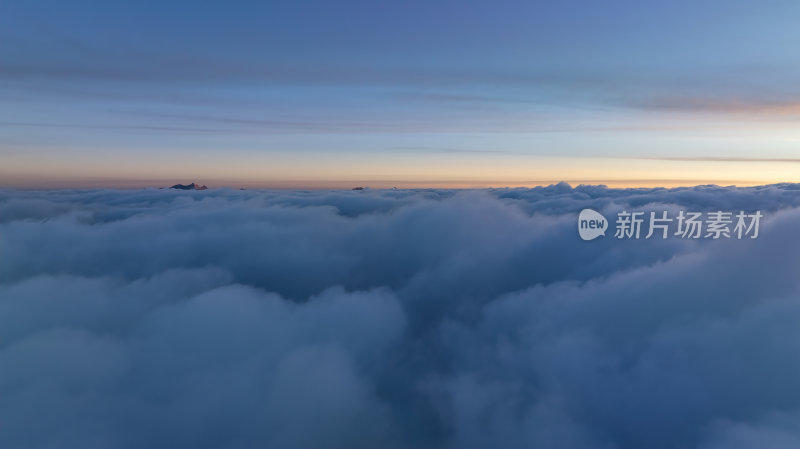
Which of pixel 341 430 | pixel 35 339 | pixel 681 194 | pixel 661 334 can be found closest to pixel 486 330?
pixel 661 334

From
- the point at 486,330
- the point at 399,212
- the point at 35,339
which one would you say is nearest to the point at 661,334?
the point at 486,330

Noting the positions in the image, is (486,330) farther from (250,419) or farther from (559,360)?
(250,419)

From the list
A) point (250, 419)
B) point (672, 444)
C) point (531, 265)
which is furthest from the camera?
point (531, 265)

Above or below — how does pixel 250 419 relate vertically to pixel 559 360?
below

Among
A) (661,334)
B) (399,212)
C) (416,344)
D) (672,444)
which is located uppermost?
(399,212)

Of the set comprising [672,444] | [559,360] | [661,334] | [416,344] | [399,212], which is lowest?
[416,344]

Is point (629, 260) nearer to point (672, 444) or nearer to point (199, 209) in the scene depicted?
point (672, 444)

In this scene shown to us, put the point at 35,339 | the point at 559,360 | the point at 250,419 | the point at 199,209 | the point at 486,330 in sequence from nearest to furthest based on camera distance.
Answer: the point at 250,419 → the point at 559,360 → the point at 35,339 → the point at 486,330 → the point at 199,209

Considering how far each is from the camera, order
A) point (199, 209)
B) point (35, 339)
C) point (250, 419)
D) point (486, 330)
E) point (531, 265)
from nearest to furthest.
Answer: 1. point (250, 419)
2. point (35, 339)
3. point (486, 330)
4. point (531, 265)
5. point (199, 209)

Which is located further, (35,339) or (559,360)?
(35,339)
